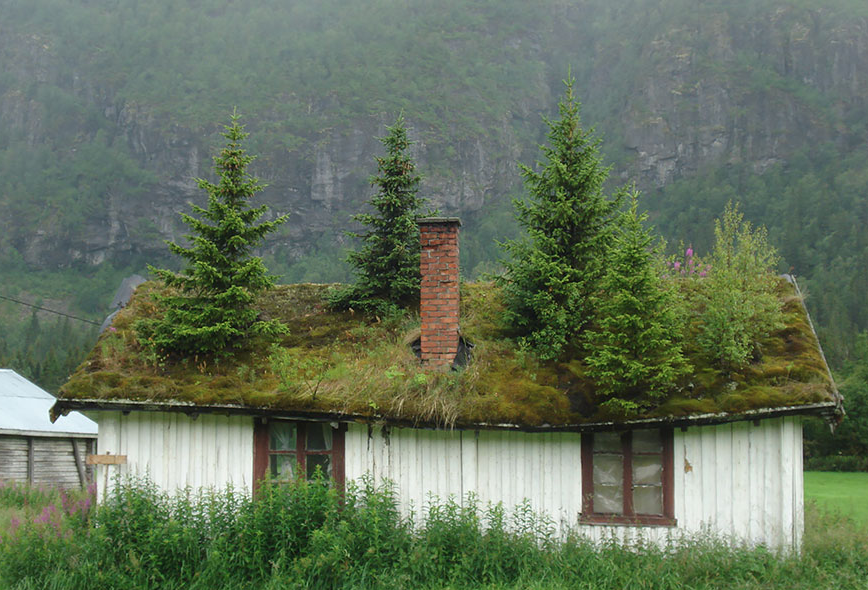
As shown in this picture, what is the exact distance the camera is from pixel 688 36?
194250 mm

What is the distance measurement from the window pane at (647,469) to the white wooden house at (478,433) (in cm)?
2

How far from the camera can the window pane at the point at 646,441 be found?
12.6 m

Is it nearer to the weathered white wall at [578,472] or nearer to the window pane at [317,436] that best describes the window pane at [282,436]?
the window pane at [317,436]

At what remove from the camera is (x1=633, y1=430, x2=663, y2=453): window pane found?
12.6 m

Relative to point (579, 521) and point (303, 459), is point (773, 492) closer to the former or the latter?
point (579, 521)

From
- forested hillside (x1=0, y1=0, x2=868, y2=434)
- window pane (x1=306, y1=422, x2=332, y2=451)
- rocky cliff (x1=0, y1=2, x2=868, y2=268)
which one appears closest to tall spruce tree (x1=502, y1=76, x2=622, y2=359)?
window pane (x1=306, y1=422, x2=332, y2=451)

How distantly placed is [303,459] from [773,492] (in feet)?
23.2

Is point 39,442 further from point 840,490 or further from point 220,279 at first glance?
point 840,490

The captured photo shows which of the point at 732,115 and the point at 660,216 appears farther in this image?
the point at 732,115

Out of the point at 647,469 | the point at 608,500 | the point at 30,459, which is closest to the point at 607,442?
the point at 647,469

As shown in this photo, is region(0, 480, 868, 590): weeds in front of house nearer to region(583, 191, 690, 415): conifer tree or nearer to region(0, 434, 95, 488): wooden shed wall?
region(583, 191, 690, 415): conifer tree

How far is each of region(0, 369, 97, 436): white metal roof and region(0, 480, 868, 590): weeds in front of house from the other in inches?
509

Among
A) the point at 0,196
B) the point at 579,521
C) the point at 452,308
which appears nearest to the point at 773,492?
the point at 579,521

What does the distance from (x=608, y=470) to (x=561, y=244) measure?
13.3 ft
